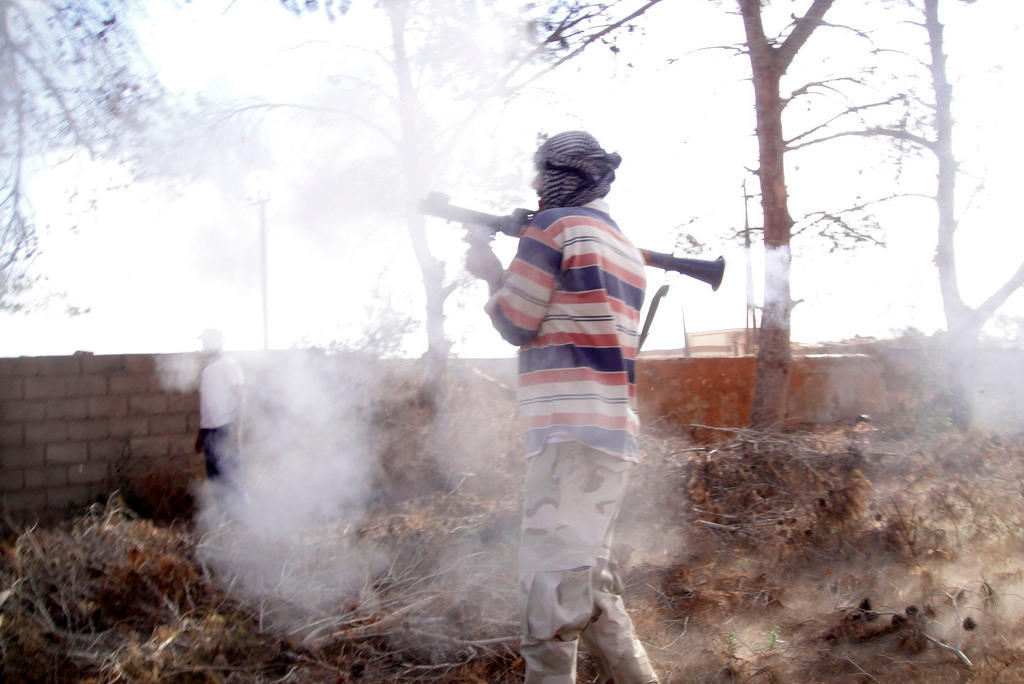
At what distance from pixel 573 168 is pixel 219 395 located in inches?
155

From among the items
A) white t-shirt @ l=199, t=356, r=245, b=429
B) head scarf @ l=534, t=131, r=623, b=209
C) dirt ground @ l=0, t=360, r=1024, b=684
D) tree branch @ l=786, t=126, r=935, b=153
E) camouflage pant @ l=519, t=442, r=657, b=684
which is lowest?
dirt ground @ l=0, t=360, r=1024, b=684

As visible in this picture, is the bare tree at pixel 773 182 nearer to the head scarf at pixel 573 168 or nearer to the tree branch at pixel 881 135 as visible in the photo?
the tree branch at pixel 881 135

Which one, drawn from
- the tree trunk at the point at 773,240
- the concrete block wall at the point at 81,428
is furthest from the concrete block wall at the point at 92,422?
the tree trunk at the point at 773,240

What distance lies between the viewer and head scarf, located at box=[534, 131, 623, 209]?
223 cm

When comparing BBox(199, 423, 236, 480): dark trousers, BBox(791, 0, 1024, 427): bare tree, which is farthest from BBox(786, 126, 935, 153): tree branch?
BBox(199, 423, 236, 480): dark trousers

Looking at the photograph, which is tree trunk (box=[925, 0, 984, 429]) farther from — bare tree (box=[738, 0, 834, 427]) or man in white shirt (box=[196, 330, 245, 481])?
man in white shirt (box=[196, 330, 245, 481])

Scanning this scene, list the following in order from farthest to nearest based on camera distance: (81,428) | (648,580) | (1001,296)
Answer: (1001,296) → (81,428) → (648,580)

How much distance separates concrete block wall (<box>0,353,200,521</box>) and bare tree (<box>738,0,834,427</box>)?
445 cm

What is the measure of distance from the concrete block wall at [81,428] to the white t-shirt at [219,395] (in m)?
0.78

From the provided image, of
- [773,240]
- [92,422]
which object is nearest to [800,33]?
[773,240]

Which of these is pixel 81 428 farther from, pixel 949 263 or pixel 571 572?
pixel 949 263

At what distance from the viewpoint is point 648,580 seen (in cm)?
374

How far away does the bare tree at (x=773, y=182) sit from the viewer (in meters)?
5.85

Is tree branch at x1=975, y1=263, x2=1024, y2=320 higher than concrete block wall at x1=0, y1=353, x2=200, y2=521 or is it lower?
higher
